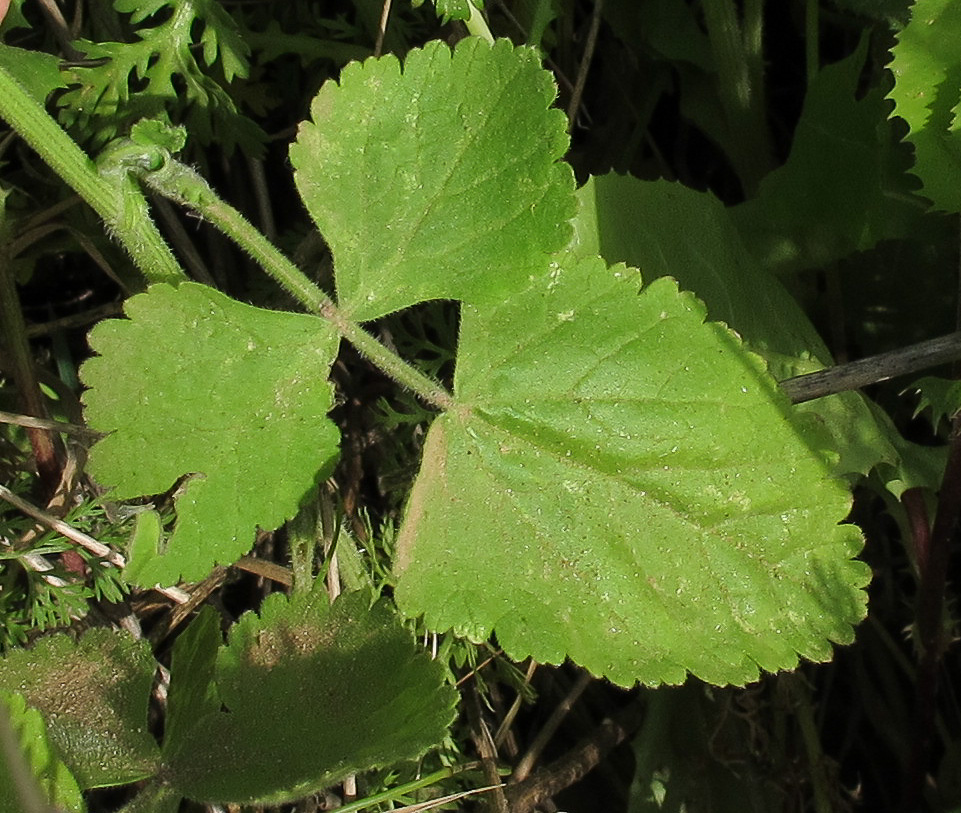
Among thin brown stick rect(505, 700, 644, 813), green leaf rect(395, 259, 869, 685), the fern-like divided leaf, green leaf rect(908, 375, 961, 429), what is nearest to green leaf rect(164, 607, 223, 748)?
green leaf rect(395, 259, 869, 685)

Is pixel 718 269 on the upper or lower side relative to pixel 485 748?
upper

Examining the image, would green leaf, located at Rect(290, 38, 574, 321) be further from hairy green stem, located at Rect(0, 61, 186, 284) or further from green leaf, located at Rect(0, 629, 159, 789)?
green leaf, located at Rect(0, 629, 159, 789)

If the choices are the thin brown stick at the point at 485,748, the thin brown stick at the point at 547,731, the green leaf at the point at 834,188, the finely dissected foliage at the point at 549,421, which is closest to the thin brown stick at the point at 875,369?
the finely dissected foliage at the point at 549,421

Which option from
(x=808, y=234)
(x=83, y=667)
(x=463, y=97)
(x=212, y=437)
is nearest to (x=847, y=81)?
(x=808, y=234)

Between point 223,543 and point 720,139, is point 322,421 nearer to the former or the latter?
point 223,543

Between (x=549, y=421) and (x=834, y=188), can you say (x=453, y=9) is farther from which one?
(x=834, y=188)

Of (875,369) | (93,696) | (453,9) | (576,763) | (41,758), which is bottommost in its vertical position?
(576,763)

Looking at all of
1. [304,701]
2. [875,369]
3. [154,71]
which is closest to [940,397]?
[875,369]
